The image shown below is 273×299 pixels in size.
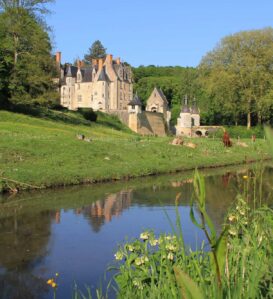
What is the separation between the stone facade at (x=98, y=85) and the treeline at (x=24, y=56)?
3159 cm

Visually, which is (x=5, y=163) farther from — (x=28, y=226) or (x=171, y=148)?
(x=171, y=148)

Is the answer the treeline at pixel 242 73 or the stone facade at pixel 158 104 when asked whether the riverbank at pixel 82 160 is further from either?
the stone facade at pixel 158 104

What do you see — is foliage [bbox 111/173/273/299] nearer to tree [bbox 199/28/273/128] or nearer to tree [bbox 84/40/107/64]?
tree [bbox 199/28/273/128]

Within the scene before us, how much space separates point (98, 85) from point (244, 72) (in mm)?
28135

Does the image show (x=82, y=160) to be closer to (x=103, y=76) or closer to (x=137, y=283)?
(x=137, y=283)

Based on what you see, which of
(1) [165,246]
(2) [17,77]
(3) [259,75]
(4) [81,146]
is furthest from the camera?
(3) [259,75]

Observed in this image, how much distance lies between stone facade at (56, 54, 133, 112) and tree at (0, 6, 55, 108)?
31907 millimetres

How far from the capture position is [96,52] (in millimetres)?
100625

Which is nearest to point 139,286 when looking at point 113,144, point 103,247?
point 103,247

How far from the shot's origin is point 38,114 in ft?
133

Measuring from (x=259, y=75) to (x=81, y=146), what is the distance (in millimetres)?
33621

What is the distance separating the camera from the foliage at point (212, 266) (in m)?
1.73

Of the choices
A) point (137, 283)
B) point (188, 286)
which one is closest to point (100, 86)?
point (137, 283)

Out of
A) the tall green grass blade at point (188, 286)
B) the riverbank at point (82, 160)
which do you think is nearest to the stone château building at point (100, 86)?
the riverbank at point (82, 160)
